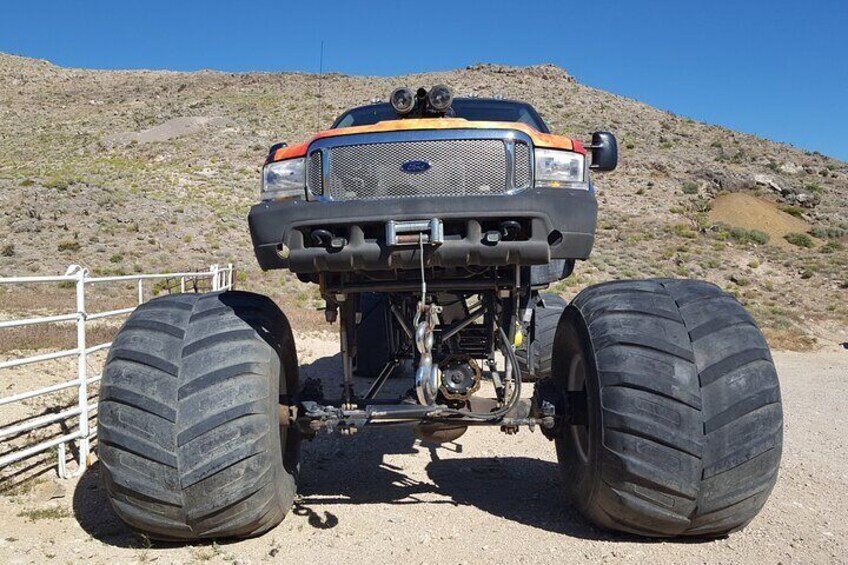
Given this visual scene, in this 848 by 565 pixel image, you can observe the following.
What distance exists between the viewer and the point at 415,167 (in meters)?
3.96

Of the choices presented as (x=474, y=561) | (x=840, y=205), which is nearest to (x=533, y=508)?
(x=474, y=561)

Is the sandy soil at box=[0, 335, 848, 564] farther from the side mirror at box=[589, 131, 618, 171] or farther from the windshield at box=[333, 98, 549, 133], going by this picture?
the windshield at box=[333, 98, 549, 133]

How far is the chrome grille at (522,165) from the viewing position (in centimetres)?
395

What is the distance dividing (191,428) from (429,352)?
129cm

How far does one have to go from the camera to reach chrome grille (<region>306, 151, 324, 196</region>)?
4.03 m

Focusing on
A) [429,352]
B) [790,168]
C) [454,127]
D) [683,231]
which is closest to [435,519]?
[429,352]

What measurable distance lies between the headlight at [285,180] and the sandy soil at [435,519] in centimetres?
193

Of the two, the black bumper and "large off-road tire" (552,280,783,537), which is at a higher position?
the black bumper

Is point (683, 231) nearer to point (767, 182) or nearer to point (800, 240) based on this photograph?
point (800, 240)

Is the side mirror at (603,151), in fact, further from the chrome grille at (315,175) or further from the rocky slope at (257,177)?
the rocky slope at (257,177)

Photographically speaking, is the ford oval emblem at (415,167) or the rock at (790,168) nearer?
the ford oval emblem at (415,167)

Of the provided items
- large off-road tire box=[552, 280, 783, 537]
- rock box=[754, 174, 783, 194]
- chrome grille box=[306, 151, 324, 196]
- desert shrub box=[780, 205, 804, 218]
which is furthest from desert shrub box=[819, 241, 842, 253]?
chrome grille box=[306, 151, 324, 196]

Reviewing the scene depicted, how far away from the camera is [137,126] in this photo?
53031 millimetres

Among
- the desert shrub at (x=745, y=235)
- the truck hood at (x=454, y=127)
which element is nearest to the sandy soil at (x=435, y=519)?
the truck hood at (x=454, y=127)
